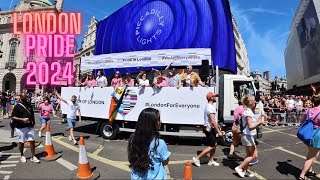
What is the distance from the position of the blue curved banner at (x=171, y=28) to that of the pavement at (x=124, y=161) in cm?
880

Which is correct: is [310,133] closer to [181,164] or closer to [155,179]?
[181,164]

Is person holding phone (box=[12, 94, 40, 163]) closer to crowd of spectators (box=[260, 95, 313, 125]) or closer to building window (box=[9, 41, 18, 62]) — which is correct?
crowd of spectators (box=[260, 95, 313, 125])

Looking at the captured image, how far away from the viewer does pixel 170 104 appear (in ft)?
34.3

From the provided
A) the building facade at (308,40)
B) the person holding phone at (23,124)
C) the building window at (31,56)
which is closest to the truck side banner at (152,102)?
the person holding phone at (23,124)

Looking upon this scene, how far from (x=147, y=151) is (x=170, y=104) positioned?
23.6 ft

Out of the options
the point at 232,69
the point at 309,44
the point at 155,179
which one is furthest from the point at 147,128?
the point at 309,44

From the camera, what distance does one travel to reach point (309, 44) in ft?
157

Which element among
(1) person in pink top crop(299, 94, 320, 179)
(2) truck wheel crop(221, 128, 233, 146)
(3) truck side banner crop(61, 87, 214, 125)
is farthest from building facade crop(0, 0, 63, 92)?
(1) person in pink top crop(299, 94, 320, 179)

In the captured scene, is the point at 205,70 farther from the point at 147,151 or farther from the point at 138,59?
the point at 147,151

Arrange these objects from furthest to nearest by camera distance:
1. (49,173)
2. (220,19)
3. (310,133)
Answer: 1. (220,19)
2. (49,173)
3. (310,133)

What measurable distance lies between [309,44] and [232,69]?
3430 centimetres

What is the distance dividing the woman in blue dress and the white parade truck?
6.83 m

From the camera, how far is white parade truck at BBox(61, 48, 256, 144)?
400 inches

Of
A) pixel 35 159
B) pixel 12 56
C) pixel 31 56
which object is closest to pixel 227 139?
pixel 35 159
